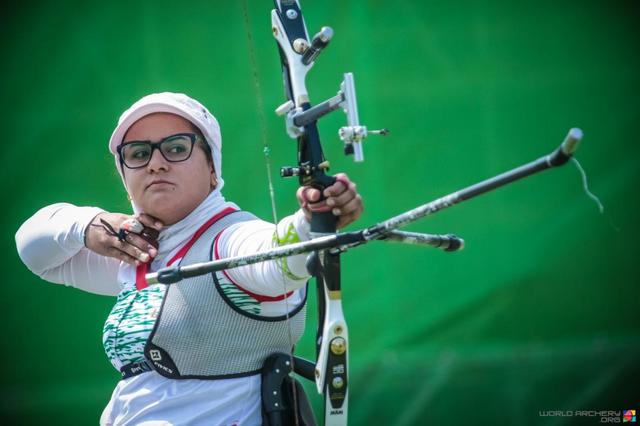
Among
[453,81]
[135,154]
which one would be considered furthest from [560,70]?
[135,154]

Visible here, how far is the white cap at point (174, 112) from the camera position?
2312 millimetres

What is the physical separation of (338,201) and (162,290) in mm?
714

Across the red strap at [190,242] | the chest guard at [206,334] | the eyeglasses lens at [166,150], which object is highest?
the eyeglasses lens at [166,150]

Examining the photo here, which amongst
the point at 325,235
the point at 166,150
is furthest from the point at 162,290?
the point at 325,235

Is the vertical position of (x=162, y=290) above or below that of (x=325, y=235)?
below

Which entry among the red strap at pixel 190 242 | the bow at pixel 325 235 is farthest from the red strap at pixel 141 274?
the bow at pixel 325 235

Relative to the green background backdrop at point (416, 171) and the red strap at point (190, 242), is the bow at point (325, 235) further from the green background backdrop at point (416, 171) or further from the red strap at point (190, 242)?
the green background backdrop at point (416, 171)

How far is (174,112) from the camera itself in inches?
91.8

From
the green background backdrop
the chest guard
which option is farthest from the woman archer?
the green background backdrop

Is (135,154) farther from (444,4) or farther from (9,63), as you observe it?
(444,4)

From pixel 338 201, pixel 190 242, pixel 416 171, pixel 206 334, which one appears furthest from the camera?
pixel 416 171

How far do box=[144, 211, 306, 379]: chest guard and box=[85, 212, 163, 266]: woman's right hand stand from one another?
0.20 meters

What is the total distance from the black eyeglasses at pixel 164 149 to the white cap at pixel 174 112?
57 millimetres

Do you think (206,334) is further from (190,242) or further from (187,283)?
(190,242)
